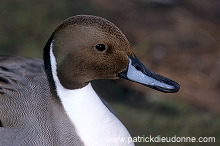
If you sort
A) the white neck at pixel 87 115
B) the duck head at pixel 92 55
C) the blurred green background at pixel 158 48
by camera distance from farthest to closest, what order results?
the blurred green background at pixel 158 48, the white neck at pixel 87 115, the duck head at pixel 92 55

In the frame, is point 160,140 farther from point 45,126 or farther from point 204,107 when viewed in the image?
point 45,126

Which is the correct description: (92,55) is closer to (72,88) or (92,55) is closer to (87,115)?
(72,88)

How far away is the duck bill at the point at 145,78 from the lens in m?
2.56

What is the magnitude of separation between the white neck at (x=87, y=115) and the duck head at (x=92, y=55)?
37 millimetres

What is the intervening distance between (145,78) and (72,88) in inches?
13.7

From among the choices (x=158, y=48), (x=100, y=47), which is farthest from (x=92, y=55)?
(x=158, y=48)

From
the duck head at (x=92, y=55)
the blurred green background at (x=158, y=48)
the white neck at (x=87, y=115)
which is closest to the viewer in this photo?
the duck head at (x=92, y=55)

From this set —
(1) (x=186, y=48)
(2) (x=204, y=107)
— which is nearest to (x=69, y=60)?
(2) (x=204, y=107)

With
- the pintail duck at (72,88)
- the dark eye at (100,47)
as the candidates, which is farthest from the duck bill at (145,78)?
the dark eye at (100,47)

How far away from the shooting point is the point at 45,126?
2627 mm

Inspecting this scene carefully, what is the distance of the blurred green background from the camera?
156 inches

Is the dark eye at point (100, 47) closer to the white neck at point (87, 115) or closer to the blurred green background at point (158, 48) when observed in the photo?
the white neck at point (87, 115)

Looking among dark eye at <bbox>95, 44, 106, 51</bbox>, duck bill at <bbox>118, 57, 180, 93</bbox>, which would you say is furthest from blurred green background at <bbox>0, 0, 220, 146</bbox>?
dark eye at <bbox>95, 44, 106, 51</bbox>

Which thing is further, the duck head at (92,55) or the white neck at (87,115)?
the white neck at (87,115)
